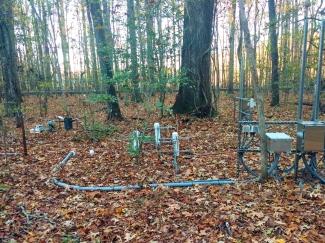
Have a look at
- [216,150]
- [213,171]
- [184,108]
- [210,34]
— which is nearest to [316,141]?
[213,171]

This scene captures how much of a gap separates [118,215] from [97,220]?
0.29 metres

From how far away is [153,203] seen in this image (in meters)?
3.65

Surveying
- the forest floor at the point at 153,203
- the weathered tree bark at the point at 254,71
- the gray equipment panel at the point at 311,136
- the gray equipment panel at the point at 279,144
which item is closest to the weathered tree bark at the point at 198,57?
the forest floor at the point at 153,203

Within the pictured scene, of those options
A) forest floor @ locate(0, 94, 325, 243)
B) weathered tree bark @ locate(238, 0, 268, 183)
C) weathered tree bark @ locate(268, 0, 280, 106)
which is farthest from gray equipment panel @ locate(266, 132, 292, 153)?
weathered tree bark @ locate(268, 0, 280, 106)

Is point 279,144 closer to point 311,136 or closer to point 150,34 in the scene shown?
point 311,136

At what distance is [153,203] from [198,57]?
6676mm

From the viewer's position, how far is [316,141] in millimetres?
3678

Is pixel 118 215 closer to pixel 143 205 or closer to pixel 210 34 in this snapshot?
pixel 143 205

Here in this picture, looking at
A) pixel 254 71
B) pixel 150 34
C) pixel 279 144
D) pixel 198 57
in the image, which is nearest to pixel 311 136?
pixel 279 144

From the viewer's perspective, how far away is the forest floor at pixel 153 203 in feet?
9.66

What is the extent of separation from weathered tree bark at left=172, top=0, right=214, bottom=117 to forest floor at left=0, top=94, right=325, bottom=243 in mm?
3349

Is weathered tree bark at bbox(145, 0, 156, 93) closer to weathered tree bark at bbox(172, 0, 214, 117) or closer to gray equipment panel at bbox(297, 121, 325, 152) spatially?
weathered tree bark at bbox(172, 0, 214, 117)

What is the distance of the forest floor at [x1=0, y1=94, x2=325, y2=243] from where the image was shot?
116 inches

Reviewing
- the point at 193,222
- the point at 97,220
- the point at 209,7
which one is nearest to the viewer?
the point at 193,222
